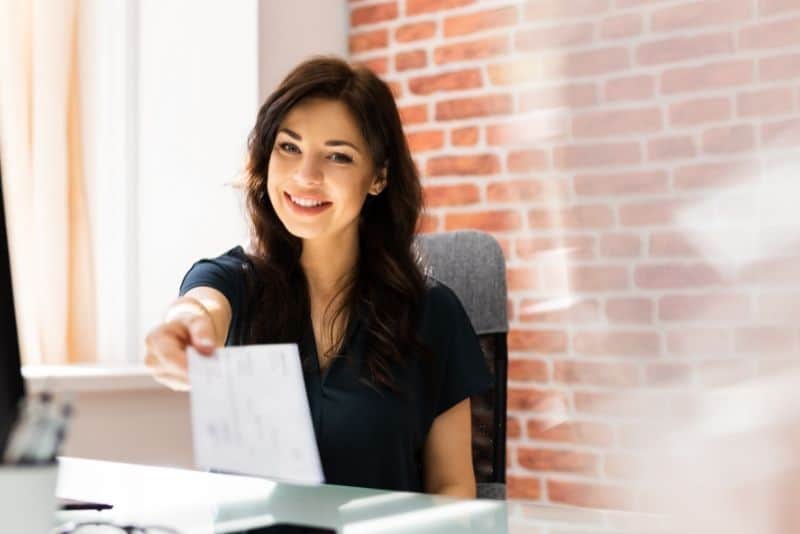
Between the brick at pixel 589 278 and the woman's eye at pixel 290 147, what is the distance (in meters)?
1.04

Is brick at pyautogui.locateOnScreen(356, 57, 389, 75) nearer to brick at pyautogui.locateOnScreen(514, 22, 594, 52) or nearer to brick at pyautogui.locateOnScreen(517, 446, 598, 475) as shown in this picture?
brick at pyautogui.locateOnScreen(514, 22, 594, 52)

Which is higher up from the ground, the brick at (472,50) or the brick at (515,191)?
the brick at (472,50)

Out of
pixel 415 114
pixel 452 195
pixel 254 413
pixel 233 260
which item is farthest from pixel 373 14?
pixel 254 413

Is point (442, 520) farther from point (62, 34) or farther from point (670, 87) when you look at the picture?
point (62, 34)

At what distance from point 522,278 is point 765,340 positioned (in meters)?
0.65

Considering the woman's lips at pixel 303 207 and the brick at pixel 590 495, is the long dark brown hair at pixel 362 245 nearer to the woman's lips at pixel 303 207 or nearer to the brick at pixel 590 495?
the woman's lips at pixel 303 207

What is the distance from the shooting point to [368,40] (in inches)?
122

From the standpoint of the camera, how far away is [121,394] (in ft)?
Answer: 8.46

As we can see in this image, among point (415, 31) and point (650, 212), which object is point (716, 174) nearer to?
point (650, 212)

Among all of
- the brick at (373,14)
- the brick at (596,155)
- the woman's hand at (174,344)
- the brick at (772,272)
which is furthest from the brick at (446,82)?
the woman's hand at (174,344)

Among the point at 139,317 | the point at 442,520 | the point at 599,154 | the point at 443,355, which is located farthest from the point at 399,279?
the point at 139,317

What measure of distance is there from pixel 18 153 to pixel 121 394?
2.21 feet

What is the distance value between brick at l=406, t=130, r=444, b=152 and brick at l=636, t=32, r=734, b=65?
2.02ft

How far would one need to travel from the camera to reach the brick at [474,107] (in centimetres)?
281
